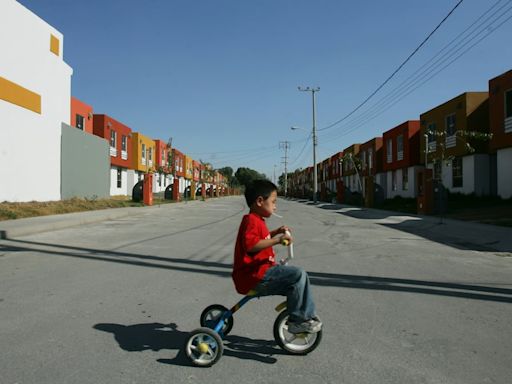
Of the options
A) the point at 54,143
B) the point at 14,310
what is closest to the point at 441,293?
the point at 14,310

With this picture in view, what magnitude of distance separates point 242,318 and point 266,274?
4.37 ft

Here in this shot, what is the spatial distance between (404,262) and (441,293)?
2672 mm

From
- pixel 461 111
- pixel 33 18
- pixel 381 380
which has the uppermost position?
pixel 33 18

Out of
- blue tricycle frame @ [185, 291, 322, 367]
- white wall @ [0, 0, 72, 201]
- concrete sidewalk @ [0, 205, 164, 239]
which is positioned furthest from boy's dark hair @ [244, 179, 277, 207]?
white wall @ [0, 0, 72, 201]

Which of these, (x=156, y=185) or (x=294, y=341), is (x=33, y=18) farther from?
(x=156, y=185)

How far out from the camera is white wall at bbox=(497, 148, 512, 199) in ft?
77.8

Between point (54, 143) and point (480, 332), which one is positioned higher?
point (54, 143)

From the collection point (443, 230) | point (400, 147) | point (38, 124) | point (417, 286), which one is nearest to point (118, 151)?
point (38, 124)

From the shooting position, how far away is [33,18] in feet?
71.0

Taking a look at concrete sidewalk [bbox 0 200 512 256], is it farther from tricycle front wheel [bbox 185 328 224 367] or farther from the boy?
tricycle front wheel [bbox 185 328 224 367]

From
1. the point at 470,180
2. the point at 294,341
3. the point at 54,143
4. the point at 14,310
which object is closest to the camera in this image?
the point at 294,341

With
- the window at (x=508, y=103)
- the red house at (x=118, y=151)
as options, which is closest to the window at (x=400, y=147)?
the window at (x=508, y=103)

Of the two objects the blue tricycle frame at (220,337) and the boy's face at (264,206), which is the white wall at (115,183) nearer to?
the blue tricycle frame at (220,337)

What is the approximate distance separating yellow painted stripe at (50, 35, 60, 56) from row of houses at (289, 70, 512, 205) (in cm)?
1819
